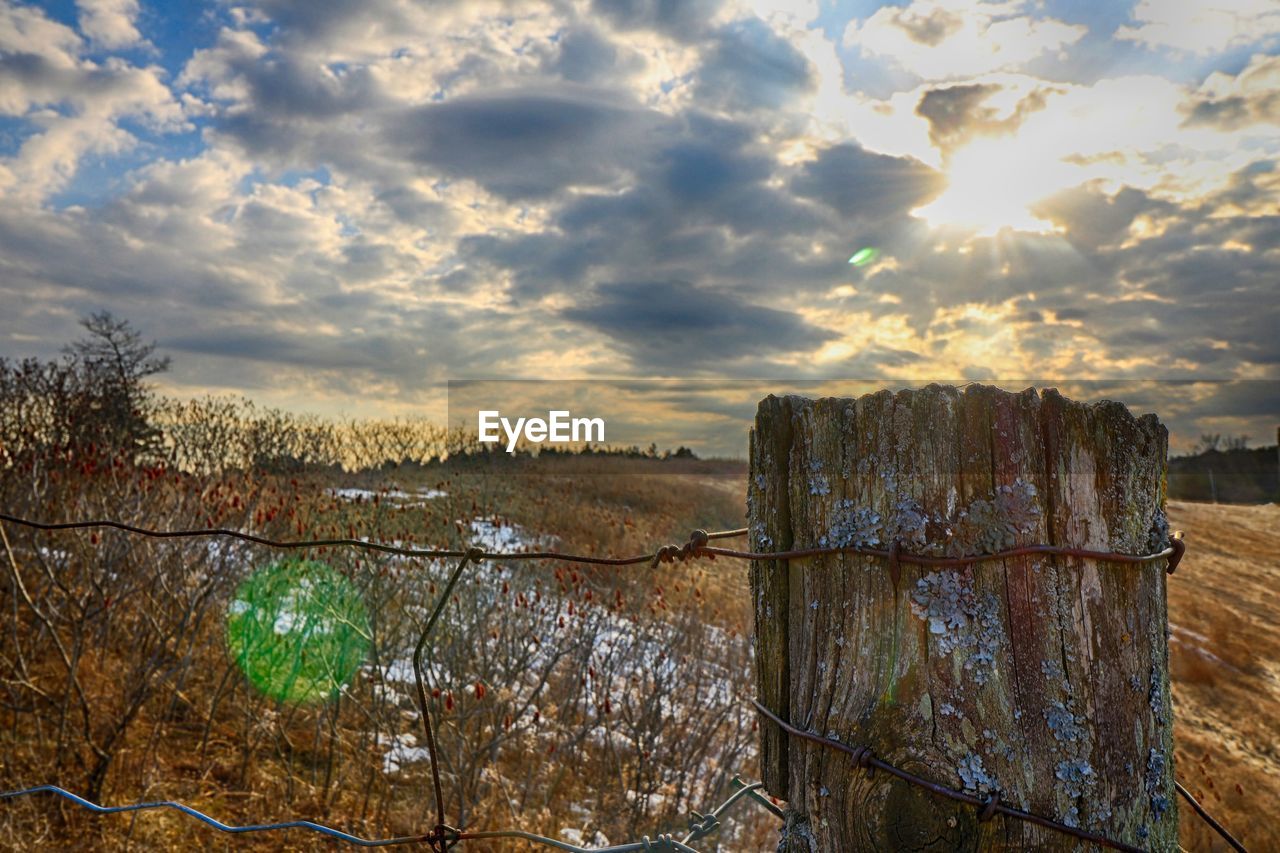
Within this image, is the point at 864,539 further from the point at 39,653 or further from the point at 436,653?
the point at 39,653

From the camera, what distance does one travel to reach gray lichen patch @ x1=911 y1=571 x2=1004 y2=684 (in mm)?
1054

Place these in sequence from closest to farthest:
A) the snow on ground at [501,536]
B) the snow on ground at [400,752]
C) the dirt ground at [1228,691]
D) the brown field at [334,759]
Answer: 1. the brown field at [334,759]
2. the snow on ground at [400,752]
3. the dirt ground at [1228,691]
4. the snow on ground at [501,536]

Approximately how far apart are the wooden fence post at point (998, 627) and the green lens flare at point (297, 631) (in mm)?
4370

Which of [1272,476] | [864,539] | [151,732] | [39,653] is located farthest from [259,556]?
[1272,476]

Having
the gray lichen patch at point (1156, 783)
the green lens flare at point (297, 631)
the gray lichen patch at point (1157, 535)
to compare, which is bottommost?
the green lens flare at point (297, 631)

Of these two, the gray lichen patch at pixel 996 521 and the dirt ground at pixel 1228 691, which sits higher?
the gray lichen patch at pixel 996 521

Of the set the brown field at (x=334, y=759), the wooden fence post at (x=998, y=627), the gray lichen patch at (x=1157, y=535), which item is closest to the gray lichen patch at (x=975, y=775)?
the wooden fence post at (x=998, y=627)

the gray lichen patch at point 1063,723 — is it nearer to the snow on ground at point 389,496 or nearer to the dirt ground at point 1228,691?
the dirt ground at point 1228,691

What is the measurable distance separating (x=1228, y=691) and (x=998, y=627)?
33.7ft

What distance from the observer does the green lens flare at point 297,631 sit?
5004mm

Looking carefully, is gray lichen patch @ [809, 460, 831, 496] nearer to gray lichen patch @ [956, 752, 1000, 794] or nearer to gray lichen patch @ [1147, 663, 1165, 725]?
gray lichen patch @ [956, 752, 1000, 794]

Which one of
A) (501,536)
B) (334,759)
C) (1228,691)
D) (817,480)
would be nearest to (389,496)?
(501,536)

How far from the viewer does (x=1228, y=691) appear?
905cm

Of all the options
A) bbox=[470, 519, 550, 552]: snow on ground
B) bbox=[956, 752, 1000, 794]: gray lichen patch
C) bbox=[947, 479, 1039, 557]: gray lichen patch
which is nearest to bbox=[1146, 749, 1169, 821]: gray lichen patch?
bbox=[956, 752, 1000, 794]: gray lichen patch
